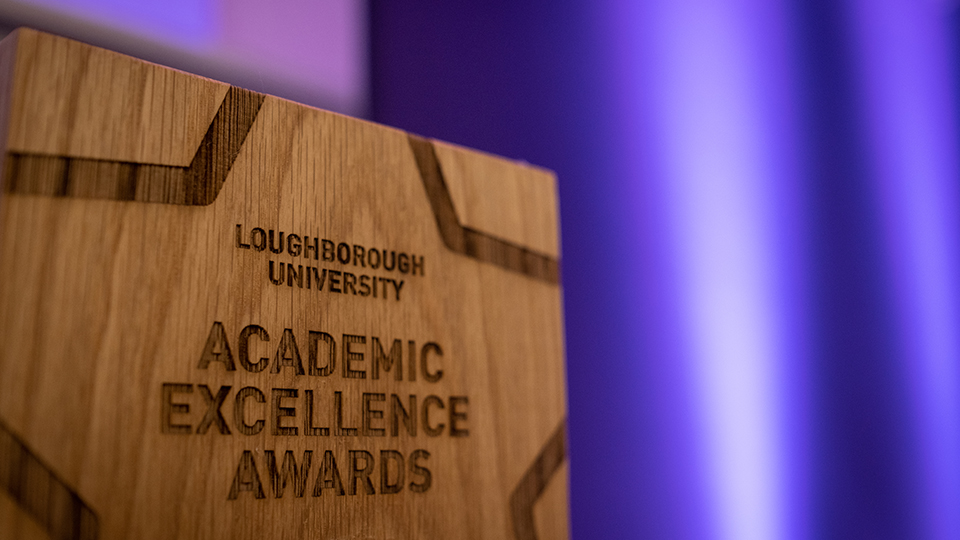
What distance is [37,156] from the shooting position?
0.56 m

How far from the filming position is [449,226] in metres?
0.79

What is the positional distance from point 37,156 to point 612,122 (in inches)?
37.8

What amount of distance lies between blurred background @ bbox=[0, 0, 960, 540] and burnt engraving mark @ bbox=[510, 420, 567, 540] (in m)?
0.41

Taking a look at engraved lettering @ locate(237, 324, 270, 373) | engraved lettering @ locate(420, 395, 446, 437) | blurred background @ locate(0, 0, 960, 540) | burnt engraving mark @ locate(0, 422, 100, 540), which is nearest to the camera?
burnt engraving mark @ locate(0, 422, 100, 540)

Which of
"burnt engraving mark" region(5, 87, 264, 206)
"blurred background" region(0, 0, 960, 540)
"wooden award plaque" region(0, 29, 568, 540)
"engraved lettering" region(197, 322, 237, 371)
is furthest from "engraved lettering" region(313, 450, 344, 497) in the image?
"blurred background" region(0, 0, 960, 540)

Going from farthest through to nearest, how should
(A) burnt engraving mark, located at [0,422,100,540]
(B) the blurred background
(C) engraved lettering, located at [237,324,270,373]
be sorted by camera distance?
(B) the blurred background
(C) engraved lettering, located at [237,324,270,373]
(A) burnt engraving mark, located at [0,422,100,540]

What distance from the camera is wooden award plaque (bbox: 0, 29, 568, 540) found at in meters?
0.55

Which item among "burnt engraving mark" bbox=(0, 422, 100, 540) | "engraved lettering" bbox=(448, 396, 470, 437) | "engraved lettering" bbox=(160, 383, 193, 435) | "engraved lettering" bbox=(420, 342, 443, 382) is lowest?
"burnt engraving mark" bbox=(0, 422, 100, 540)

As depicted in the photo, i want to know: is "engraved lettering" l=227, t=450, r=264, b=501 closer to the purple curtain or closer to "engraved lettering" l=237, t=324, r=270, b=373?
"engraved lettering" l=237, t=324, r=270, b=373

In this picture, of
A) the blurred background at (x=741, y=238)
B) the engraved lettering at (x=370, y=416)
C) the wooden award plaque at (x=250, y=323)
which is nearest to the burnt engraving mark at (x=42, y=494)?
the wooden award plaque at (x=250, y=323)

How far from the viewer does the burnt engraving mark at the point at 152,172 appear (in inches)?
21.9

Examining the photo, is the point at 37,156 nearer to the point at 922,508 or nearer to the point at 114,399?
the point at 114,399

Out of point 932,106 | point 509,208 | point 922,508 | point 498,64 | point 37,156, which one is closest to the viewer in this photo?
point 37,156

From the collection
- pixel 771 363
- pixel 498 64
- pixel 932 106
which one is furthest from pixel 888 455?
pixel 498 64
